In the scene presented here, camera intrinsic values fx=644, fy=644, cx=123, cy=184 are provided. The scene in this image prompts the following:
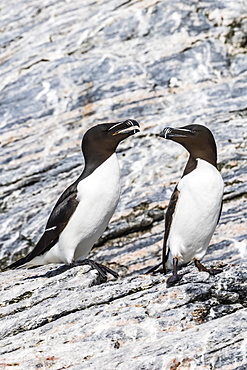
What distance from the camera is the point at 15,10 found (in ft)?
47.5

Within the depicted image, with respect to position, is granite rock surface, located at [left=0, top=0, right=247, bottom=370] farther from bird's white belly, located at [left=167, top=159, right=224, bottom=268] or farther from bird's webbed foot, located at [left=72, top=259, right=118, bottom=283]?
bird's white belly, located at [left=167, top=159, right=224, bottom=268]

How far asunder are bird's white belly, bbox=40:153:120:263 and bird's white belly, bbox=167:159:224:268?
782mm

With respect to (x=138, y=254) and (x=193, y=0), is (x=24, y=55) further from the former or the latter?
(x=138, y=254)

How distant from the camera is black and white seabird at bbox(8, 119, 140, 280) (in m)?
7.37

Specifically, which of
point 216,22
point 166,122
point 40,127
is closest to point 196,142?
point 166,122

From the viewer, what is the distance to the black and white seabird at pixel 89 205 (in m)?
7.37

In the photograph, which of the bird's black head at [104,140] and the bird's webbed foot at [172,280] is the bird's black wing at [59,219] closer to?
the bird's black head at [104,140]

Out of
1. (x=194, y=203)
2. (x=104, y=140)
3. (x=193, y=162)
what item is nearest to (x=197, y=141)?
(x=193, y=162)

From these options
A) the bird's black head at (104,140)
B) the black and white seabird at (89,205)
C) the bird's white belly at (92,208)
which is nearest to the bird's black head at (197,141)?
the black and white seabird at (89,205)

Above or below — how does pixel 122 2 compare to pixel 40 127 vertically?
above

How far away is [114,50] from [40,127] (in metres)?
2.24

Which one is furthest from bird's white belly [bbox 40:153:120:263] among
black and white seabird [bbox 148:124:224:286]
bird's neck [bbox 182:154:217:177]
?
bird's neck [bbox 182:154:217:177]

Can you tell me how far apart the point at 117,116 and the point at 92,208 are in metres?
5.13

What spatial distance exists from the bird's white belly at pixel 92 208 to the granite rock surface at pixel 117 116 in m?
0.37
